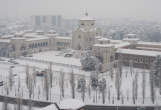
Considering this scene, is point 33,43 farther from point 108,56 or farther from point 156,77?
point 156,77

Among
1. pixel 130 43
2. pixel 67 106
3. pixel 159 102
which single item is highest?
pixel 130 43

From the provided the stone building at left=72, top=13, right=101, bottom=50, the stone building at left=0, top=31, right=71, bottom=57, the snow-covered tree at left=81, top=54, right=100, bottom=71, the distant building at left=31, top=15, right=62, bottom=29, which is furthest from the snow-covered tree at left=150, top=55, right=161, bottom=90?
the distant building at left=31, top=15, right=62, bottom=29

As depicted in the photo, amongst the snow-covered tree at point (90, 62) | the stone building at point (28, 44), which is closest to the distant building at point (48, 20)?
the stone building at point (28, 44)

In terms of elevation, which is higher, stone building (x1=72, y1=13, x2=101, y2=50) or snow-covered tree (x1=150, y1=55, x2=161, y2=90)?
stone building (x1=72, y1=13, x2=101, y2=50)

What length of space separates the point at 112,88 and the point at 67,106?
648 centimetres

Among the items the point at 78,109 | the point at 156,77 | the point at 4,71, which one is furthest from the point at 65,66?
the point at 78,109

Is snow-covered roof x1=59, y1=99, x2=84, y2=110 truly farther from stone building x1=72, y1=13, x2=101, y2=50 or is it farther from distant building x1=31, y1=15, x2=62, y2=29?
distant building x1=31, y1=15, x2=62, y2=29

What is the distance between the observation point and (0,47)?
29.8 meters

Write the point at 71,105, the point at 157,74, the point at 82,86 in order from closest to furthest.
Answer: the point at 71,105 → the point at 82,86 → the point at 157,74

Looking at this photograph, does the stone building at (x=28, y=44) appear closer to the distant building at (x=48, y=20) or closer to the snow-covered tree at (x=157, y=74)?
the snow-covered tree at (x=157, y=74)

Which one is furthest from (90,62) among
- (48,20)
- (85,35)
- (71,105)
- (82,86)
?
(48,20)

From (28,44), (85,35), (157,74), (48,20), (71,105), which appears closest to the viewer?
(71,105)

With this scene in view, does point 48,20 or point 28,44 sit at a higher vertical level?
point 48,20

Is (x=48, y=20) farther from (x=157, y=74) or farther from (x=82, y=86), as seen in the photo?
(x=82, y=86)
